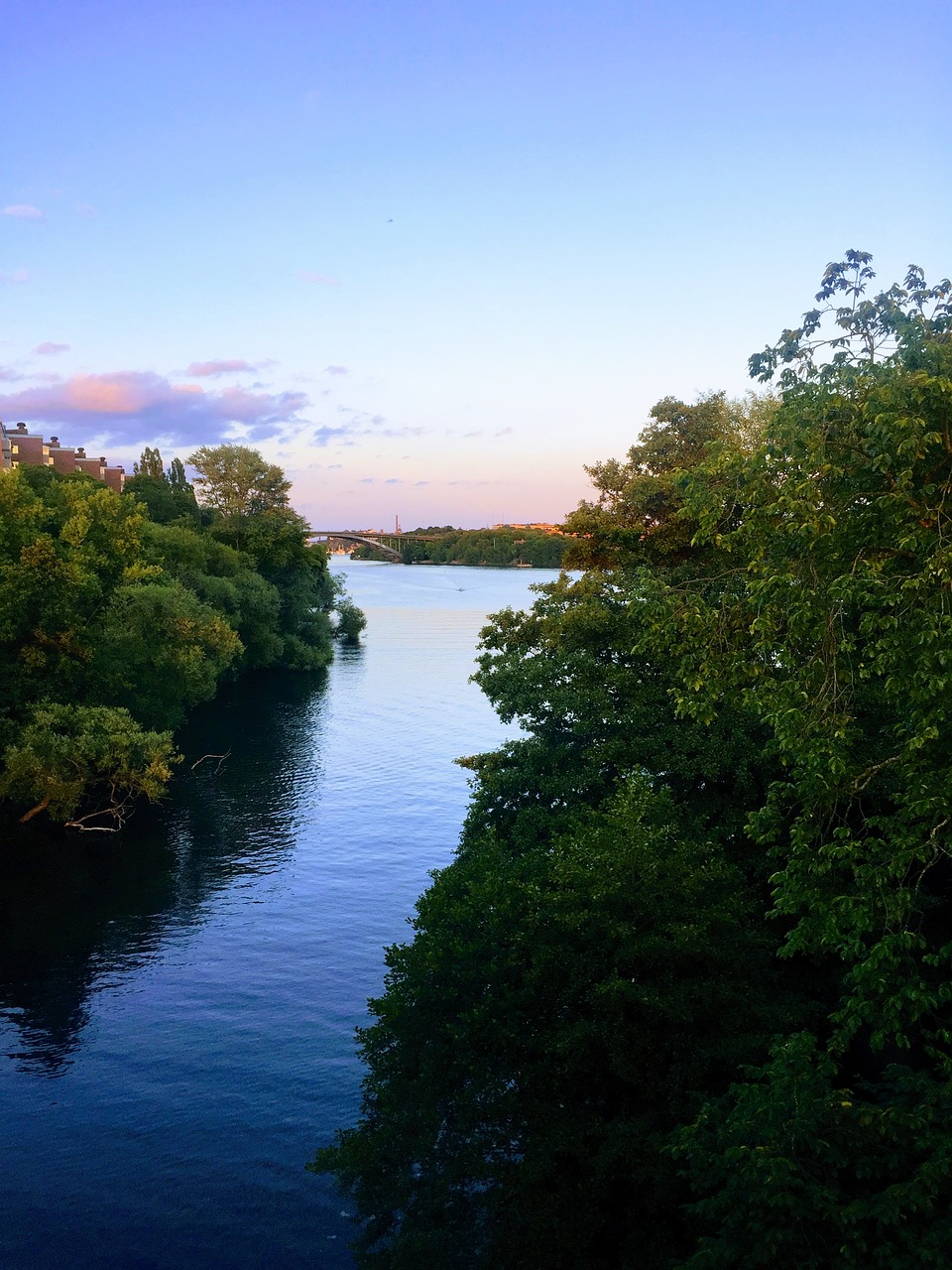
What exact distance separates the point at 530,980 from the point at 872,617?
773 cm

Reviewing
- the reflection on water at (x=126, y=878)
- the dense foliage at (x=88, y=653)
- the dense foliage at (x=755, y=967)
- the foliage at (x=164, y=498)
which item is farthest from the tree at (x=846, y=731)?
the foliage at (x=164, y=498)

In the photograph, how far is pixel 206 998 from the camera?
28547 mm

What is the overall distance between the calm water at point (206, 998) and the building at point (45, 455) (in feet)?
163

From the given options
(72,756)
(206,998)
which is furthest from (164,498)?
(206,998)

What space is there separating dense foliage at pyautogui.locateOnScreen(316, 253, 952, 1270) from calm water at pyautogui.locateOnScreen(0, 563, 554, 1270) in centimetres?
451

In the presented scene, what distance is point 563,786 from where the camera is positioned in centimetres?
2519

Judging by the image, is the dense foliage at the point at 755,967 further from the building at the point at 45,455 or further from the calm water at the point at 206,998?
the building at the point at 45,455

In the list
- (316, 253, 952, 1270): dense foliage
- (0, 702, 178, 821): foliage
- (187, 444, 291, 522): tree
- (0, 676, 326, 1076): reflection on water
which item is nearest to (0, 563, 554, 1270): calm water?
(0, 676, 326, 1076): reflection on water

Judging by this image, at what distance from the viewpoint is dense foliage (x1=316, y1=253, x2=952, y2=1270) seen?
38.7 ft

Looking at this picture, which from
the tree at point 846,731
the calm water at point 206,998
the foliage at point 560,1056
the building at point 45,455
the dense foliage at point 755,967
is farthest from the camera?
the building at point 45,455

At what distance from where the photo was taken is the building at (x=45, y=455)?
305 feet

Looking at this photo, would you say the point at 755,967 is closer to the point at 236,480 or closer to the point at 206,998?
the point at 206,998

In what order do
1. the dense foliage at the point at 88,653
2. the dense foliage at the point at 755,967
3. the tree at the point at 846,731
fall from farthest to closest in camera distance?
the dense foliage at the point at 88,653 → the dense foliage at the point at 755,967 → the tree at the point at 846,731

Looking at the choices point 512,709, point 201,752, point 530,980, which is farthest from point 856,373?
point 201,752
